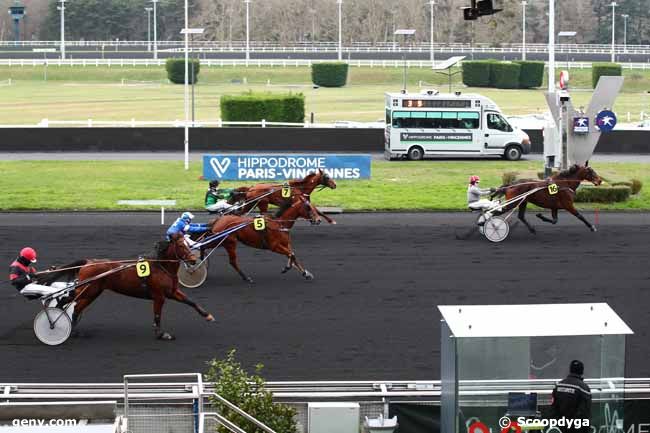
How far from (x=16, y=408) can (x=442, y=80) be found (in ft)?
205

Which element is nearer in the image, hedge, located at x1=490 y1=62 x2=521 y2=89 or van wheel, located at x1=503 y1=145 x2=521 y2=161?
van wheel, located at x1=503 y1=145 x2=521 y2=161

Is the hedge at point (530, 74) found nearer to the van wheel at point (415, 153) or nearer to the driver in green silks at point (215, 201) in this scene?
the van wheel at point (415, 153)

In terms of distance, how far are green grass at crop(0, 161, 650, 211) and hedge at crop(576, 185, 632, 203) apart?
22 cm

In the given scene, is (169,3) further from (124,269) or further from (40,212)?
(124,269)

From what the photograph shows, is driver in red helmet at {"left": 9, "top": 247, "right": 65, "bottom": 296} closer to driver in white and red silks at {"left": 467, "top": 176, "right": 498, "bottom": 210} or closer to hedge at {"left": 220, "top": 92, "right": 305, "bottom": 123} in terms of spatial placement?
driver in white and red silks at {"left": 467, "top": 176, "right": 498, "bottom": 210}

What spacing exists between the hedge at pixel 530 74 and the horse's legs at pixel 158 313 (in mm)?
56724

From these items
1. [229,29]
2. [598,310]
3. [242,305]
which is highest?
[229,29]

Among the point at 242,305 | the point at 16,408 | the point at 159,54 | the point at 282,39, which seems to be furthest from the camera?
the point at 282,39

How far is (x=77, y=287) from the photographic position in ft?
45.3

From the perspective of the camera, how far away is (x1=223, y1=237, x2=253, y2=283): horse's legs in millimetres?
17250

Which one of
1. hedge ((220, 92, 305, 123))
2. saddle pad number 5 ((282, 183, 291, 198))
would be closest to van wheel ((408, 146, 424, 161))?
hedge ((220, 92, 305, 123))

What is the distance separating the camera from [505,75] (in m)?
68.2

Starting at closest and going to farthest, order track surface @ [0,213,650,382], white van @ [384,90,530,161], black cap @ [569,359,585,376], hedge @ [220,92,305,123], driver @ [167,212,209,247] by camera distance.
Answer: black cap @ [569,359,585,376] → track surface @ [0,213,650,382] → driver @ [167,212,209,247] → white van @ [384,90,530,161] → hedge @ [220,92,305,123]

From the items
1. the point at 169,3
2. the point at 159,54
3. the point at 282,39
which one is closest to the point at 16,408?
the point at 159,54
